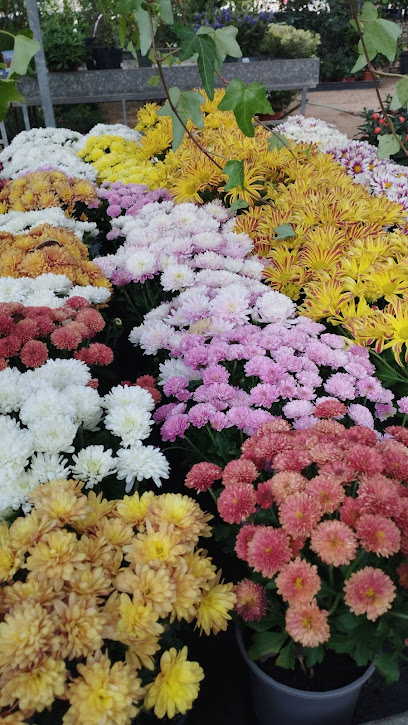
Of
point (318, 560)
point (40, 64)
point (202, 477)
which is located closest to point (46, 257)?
point (202, 477)

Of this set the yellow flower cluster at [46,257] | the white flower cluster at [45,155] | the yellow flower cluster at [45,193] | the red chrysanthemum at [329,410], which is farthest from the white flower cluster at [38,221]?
the red chrysanthemum at [329,410]

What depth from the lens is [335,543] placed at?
0.77 m

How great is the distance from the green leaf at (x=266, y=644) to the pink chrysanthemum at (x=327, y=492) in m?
0.24

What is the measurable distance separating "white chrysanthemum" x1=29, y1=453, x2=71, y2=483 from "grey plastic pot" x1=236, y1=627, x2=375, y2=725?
16.9 inches

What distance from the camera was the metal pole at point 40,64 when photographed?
2674mm

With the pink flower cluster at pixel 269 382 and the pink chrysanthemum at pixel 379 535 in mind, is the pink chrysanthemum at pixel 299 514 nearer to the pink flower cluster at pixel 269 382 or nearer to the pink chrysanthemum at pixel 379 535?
the pink chrysanthemum at pixel 379 535

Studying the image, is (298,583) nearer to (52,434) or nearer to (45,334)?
(52,434)

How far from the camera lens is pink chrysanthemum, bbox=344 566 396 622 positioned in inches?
28.7

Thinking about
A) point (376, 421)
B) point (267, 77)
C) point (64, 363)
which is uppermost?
point (267, 77)

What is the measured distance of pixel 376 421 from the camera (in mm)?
1376

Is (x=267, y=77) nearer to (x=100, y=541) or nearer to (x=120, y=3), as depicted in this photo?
(x=120, y=3)

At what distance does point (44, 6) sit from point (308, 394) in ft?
23.0

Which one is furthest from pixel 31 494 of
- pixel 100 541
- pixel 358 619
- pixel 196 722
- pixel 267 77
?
pixel 267 77

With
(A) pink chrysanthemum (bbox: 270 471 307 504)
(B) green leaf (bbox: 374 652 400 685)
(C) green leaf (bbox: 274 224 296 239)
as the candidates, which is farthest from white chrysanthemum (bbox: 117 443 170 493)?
(C) green leaf (bbox: 274 224 296 239)
